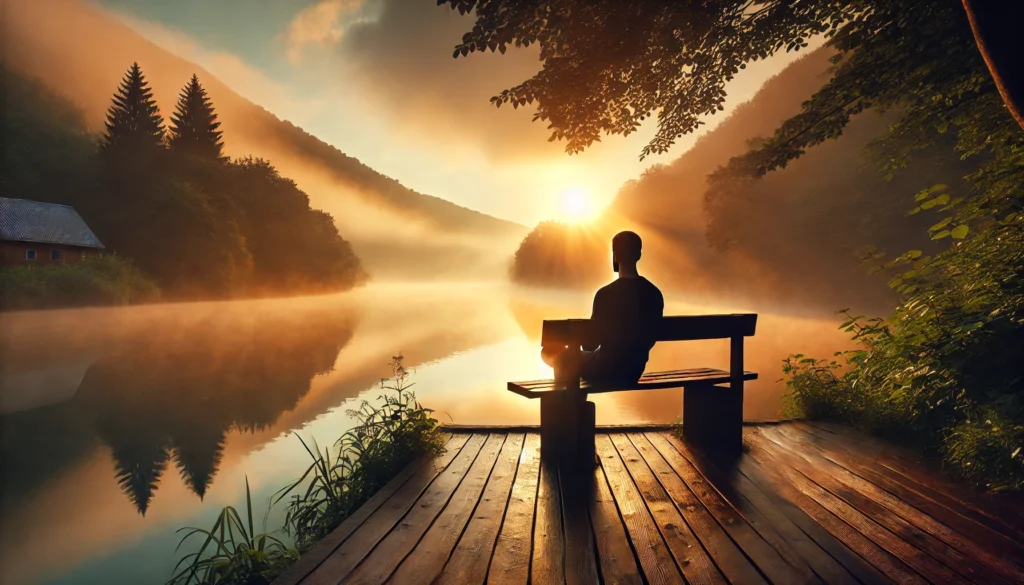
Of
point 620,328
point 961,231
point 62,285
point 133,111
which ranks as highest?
point 133,111

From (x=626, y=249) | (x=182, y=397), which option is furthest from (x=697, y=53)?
(x=182, y=397)

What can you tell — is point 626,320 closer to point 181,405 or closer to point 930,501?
point 930,501

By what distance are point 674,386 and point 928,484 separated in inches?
75.0

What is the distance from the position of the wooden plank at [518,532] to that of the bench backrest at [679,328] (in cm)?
108

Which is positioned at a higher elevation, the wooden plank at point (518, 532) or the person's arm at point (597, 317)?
the person's arm at point (597, 317)

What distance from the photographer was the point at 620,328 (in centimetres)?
403

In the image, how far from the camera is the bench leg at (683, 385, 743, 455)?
4.55m

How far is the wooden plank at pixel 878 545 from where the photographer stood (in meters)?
2.43

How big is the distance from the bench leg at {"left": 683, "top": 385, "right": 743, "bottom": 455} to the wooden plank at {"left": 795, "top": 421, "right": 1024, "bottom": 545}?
96cm

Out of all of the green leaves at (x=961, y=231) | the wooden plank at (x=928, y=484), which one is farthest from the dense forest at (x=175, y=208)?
the green leaves at (x=961, y=231)

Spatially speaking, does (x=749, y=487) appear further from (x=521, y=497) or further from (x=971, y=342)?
(x=971, y=342)

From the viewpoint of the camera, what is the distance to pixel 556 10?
5.30 m

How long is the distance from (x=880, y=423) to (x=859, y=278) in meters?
31.4

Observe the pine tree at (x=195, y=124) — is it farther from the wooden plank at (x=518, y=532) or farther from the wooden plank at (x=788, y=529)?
the wooden plank at (x=788, y=529)
